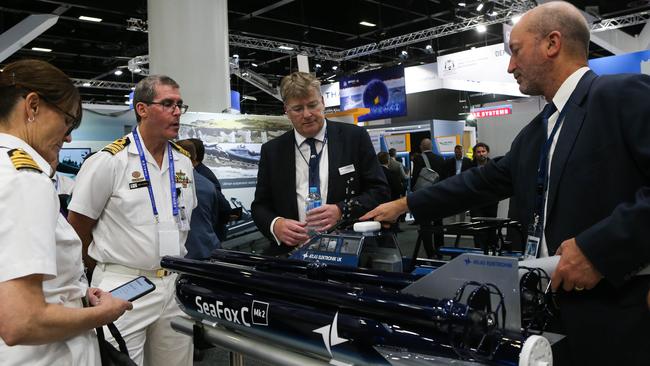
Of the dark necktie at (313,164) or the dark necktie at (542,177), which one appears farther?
the dark necktie at (313,164)

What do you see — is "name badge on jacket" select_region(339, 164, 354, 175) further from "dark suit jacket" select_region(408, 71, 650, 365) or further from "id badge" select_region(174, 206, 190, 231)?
"dark suit jacket" select_region(408, 71, 650, 365)

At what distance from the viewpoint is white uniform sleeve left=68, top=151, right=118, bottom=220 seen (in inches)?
87.0

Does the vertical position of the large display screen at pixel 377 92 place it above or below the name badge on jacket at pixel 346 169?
above

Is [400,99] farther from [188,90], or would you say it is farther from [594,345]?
[594,345]

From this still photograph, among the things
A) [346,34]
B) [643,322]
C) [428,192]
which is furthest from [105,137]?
[643,322]

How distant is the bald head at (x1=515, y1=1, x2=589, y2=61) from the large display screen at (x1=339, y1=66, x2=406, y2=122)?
12.4 meters

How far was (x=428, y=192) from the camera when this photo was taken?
2010 millimetres

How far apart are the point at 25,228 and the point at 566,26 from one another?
5.22 ft

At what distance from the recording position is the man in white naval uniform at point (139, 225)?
7.30 feet

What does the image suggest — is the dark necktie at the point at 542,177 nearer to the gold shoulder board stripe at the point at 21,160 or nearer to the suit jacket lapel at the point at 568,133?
the suit jacket lapel at the point at 568,133

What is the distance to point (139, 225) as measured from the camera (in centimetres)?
227

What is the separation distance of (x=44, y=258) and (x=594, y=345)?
4.70 feet

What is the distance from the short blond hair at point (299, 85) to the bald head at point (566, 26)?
3.23 feet

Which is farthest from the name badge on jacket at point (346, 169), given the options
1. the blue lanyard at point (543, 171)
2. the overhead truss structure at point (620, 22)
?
the overhead truss structure at point (620, 22)
